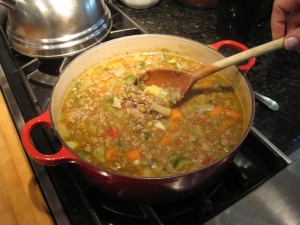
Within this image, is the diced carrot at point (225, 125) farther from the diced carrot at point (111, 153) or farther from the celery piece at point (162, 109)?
the diced carrot at point (111, 153)

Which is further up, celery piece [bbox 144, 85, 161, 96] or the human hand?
the human hand

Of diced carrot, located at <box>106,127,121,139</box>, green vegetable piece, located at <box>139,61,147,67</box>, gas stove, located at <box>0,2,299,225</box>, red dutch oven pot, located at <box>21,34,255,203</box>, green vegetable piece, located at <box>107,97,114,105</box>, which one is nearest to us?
red dutch oven pot, located at <box>21,34,255,203</box>

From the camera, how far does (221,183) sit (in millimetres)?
1049

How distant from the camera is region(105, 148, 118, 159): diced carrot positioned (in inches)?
41.9

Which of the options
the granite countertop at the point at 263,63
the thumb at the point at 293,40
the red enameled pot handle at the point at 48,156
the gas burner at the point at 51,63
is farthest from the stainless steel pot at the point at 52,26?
the thumb at the point at 293,40

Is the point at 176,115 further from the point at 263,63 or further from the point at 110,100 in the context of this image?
the point at 263,63

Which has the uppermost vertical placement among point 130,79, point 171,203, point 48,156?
point 48,156

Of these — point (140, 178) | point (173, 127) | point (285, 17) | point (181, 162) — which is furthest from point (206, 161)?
point (285, 17)

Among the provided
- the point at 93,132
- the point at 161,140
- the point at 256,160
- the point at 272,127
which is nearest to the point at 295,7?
the point at 272,127

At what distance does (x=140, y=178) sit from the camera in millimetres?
783

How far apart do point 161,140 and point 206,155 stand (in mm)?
171

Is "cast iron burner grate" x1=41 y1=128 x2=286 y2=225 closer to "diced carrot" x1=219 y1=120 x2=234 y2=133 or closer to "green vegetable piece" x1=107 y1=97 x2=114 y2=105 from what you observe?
"diced carrot" x1=219 y1=120 x2=234 y2=133

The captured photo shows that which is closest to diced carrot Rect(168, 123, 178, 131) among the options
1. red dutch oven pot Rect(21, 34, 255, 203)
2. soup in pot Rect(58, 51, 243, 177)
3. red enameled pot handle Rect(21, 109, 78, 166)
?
soup in pot Rect(58, 51, 243, 177)

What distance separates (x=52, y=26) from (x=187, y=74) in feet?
2.01
